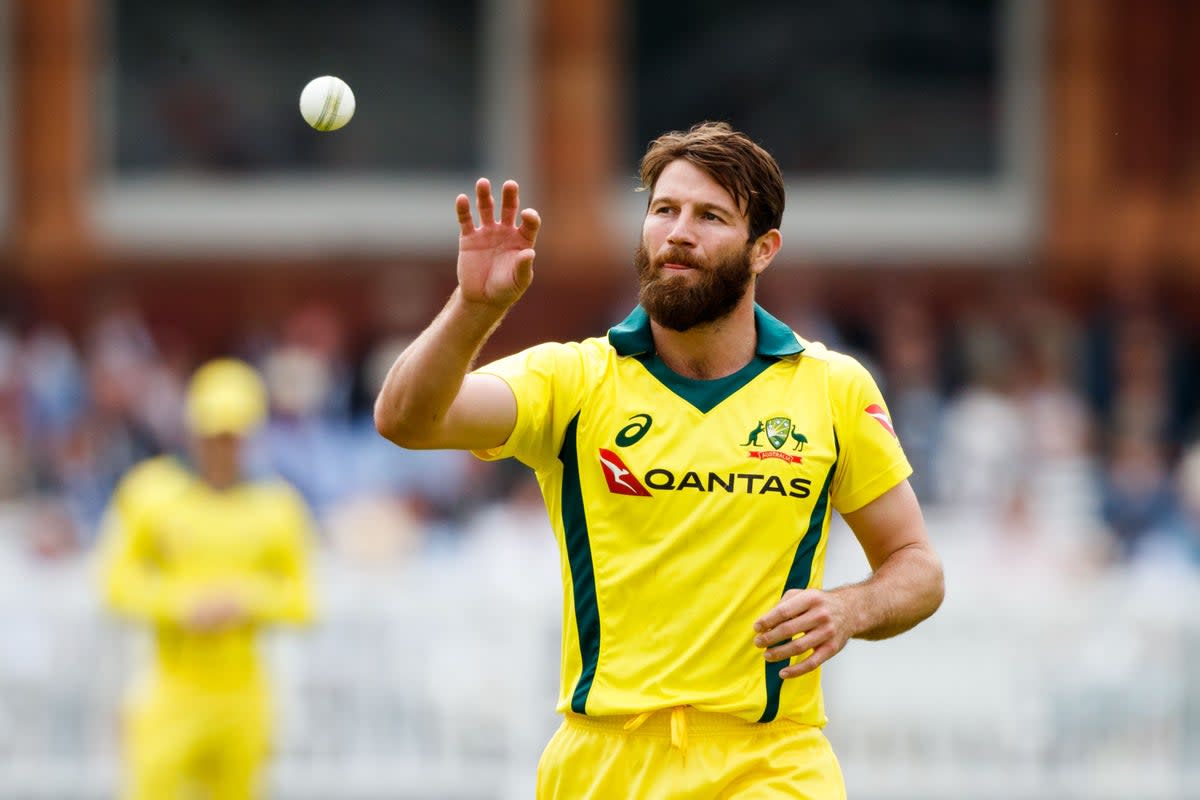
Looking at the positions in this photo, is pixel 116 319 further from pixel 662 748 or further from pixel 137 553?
pixel 662 748

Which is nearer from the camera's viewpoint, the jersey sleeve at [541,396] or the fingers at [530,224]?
the fingers at [530,224]

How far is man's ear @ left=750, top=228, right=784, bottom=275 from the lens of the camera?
552 cm

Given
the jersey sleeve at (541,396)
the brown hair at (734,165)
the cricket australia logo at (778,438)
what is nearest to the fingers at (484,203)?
the jersey sleeve at (541,396)

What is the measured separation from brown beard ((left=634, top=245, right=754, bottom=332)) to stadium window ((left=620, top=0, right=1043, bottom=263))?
461 inches

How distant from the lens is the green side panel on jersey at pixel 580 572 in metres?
5.50

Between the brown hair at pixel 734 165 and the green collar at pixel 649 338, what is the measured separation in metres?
0.29

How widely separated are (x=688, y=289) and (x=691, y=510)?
584 millimetres

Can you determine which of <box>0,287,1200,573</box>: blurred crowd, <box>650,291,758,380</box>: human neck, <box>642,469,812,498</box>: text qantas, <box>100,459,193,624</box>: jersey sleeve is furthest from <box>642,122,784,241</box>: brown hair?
<box>0,287,1200,573</box>: blurred crowd

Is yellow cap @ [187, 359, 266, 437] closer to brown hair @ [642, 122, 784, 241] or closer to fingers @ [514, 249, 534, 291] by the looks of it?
brown hair @ [642, 122, 784, 241]

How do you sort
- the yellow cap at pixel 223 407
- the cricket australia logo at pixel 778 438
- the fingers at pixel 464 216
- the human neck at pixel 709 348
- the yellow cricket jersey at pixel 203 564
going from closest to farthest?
the fingers at pixel 464 216 < the cricket australia logo at pixel 778 438 < the human neck at pixel 709 348 < the yellow cricket jersey at pixel 203 564 < the yellow cap at pixel 223 407

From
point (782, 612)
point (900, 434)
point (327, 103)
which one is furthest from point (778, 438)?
point (900, 434)

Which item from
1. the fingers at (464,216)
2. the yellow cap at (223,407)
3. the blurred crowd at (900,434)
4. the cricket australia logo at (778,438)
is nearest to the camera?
the fingers at (464,216)

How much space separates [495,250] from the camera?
510 centimetres

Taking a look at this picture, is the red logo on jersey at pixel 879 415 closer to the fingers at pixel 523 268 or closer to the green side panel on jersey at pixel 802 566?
the green side panel on jersey at pixel 802 566
